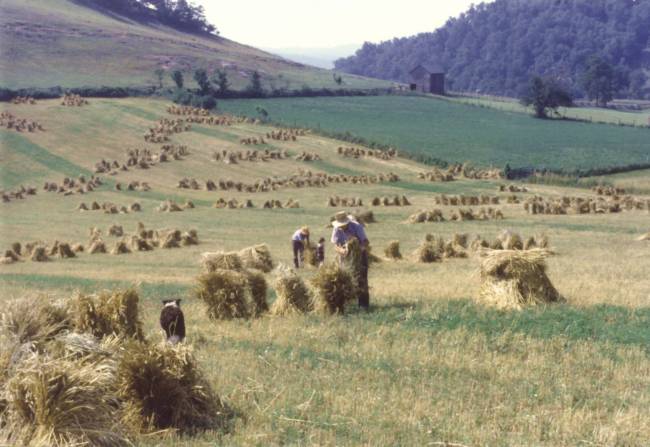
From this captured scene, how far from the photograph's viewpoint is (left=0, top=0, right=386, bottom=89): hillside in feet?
348

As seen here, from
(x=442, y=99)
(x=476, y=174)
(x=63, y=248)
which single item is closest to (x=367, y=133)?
(x=476, y=174)

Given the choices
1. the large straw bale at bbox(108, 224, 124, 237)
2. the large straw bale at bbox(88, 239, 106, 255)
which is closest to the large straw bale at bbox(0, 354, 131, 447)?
the large straw bale at bbox(88, 239, 106, 255)

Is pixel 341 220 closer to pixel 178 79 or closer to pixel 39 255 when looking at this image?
pixel 39 255

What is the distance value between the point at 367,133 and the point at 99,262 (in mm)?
60487

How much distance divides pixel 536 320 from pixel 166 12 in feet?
557

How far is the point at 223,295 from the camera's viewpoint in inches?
634

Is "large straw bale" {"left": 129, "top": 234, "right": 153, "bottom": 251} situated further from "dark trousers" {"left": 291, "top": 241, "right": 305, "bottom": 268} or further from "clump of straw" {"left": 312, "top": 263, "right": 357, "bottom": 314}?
"clump of straw" {"left": 312, "top": 263, "right": 357, "bottom": 314}

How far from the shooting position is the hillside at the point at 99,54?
106000mm

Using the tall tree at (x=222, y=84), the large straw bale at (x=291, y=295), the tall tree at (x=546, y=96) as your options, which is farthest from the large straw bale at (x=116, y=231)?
the tall tree at (x=546, y=96)

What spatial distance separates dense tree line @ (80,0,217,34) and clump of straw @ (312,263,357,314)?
6085 inches

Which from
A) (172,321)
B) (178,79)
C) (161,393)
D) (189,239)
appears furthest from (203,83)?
(161,393)

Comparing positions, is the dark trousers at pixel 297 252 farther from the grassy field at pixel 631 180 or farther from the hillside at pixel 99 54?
the hillside at pixel 99 54

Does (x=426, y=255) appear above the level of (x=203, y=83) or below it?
below

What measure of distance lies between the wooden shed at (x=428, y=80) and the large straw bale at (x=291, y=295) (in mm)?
134300
